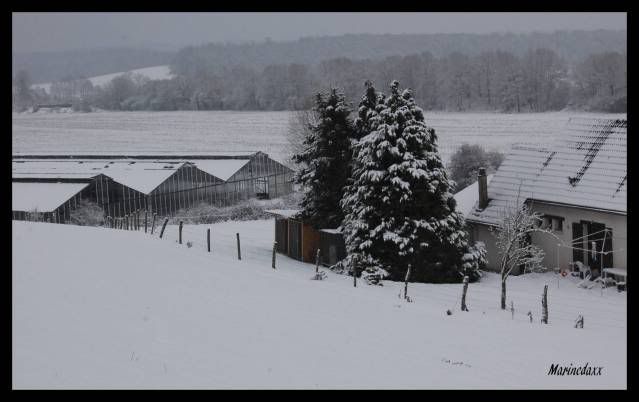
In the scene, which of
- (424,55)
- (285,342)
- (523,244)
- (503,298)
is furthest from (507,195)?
(424,55)

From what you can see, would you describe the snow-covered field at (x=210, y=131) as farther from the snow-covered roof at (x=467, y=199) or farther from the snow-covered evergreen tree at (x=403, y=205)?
the snow-covered evergreen tree at (x=403, y=205)

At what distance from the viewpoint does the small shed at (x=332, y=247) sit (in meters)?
30.5

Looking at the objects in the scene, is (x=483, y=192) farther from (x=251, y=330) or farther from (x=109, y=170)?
(x=109, y=170)

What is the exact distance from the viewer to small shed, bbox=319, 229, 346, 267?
1203 inches

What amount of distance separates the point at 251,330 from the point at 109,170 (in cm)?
3961

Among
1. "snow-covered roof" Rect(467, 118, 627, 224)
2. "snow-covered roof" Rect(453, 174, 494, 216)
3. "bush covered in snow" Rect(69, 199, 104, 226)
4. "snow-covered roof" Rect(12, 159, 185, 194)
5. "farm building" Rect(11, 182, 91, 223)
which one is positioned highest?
"snow-covered roof" Rect(467, 118, 627, 224)

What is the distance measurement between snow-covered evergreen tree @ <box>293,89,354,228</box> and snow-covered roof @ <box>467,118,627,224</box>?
5.70 metres

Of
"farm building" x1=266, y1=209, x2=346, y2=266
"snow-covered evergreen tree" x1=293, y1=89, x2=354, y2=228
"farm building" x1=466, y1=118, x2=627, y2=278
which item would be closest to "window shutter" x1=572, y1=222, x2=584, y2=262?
"farm building" x1=466, y1=118, x2=627, y2=278

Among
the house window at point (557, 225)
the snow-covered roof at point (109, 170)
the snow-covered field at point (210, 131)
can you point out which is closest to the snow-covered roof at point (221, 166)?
the snow-covered roof at point (109, 170)

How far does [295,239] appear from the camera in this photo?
3288cm

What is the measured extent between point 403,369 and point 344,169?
17.8m

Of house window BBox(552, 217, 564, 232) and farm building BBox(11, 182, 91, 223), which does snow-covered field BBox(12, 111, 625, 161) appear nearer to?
farm building BBox(11, 182, 91, 223)

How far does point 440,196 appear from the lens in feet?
92.4
